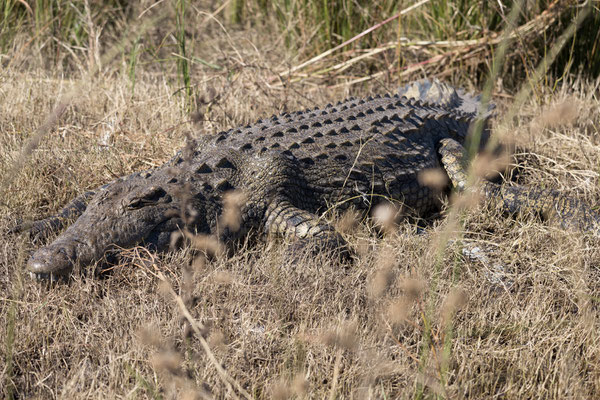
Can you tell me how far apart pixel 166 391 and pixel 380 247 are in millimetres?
1491

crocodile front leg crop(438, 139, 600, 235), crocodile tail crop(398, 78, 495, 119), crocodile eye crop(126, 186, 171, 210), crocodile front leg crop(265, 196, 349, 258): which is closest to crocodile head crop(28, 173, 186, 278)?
crocodile eye crop(126, 186, 171, 210)

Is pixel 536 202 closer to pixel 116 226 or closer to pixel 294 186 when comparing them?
pixel 294 186

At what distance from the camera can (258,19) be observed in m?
7.27

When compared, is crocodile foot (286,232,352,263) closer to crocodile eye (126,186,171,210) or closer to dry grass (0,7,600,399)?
dry grass (0,7,600,399)

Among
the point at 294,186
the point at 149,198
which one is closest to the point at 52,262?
the point at 149,198

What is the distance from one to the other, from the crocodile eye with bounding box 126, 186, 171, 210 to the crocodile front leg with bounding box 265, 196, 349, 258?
59 cm

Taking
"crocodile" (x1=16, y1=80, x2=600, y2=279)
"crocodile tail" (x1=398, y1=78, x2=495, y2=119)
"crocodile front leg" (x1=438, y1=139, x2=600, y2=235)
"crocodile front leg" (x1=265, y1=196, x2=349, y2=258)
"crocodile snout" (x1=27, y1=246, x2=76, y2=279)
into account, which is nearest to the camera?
"crocodile snout" (x1=27, y1=246, x2=76, y2=279)

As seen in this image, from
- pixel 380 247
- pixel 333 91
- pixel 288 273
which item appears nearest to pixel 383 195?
pixel 380 247

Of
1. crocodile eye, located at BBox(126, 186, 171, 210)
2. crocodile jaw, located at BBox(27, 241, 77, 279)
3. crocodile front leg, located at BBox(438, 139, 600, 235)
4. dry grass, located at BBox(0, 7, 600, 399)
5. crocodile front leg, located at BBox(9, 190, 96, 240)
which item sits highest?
crocodile eye, located at BBox(126, 186, 171, 210)

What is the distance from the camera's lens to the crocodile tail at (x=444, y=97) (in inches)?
191

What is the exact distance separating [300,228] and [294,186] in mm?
306

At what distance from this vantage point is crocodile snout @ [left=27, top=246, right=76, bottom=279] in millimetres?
2641

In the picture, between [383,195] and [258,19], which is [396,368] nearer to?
[383,195]

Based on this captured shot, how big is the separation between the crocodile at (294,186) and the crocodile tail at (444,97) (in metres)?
0.53
